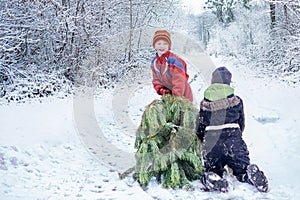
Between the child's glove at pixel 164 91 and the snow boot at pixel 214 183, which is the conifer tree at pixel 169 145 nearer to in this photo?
the child's glove at pixel 164 91

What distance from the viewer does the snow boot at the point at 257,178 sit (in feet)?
10.9

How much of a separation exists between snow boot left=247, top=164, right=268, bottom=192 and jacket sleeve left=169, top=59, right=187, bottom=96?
125 cm

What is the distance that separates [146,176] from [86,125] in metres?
3.18

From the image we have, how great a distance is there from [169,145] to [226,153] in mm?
676

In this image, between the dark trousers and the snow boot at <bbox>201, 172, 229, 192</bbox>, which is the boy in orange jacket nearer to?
the dark trousers

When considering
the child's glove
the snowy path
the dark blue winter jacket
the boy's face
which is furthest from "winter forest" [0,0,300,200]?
the boy's face

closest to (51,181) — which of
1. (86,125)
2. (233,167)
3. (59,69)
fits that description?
(233,167)

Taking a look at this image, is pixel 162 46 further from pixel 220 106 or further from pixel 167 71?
pixel 220 106

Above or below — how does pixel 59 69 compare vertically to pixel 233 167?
above

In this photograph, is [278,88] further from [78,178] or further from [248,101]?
[78,178]

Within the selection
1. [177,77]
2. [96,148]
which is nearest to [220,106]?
[177,77]

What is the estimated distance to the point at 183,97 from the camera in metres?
3.99

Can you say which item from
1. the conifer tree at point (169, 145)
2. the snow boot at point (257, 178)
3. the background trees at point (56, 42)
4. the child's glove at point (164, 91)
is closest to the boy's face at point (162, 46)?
the child's glove at point (164, 91)

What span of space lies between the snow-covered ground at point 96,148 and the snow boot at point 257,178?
83 mm
